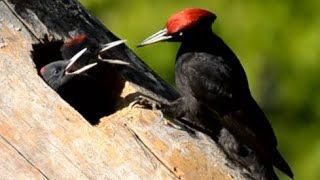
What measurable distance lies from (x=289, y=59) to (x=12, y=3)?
2661mm

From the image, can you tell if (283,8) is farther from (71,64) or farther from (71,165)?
(71,165)

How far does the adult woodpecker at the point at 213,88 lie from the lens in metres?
6.51

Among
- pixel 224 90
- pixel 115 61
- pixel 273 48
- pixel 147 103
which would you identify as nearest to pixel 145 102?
pixel 147 103

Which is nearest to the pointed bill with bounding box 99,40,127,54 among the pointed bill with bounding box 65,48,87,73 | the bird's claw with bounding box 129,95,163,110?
the pointed bill with bounding box 65,48,87,73

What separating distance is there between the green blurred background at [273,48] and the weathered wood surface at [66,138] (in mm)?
2140

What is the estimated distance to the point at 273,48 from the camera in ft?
26.4

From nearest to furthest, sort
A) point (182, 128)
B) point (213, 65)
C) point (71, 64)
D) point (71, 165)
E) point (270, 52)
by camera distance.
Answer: point (71, 165)
point (182, 128)
point (71, 64)
point (213, 65)
point (270, 52)

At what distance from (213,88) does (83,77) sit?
2.44 feet

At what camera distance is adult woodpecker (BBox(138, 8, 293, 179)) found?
6.51 m

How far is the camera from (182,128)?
19.4 ft

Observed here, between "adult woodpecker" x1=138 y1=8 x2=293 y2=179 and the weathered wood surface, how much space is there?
578 millimetres

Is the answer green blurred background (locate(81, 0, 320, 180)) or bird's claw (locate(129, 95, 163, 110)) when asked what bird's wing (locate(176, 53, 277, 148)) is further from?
green blurred background (locate(81, 0, 320, 180))

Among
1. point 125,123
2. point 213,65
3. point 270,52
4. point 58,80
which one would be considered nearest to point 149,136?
point 125,123

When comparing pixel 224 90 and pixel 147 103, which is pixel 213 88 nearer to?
pixel 224 90
